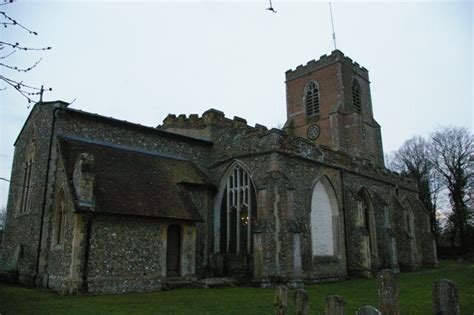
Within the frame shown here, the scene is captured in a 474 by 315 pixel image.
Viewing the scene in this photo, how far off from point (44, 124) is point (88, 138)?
7.86ft

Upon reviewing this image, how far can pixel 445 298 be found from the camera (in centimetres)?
538

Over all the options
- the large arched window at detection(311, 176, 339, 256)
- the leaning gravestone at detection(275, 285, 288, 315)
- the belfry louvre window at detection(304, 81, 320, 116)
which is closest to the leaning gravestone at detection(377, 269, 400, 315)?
the leaning gravestone at detection(275, 285, 288, 315)

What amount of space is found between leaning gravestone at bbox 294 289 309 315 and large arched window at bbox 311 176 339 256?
12.9 metres

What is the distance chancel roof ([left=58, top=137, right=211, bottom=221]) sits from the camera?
14820 millimetres

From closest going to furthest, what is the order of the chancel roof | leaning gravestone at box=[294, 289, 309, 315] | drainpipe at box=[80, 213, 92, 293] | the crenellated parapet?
leaning gravestone at box=[294, 289, 309, 315] → drainpipe at box=[80, 213, 92, 293] → the chancel roof → the crenellated parapet

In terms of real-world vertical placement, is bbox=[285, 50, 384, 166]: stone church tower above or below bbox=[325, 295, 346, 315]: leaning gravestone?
above

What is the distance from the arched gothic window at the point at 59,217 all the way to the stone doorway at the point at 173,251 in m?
4.24

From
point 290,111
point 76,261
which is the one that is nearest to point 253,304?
point 76,261

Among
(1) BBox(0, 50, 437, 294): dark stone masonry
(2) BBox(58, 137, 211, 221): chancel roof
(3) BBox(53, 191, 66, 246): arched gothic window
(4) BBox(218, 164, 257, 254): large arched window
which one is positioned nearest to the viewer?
(1) BBox(0, 50, 437, 294): dark stone masonry

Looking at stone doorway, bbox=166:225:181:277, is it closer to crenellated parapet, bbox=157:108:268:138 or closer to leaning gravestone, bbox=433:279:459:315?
crenellated parapet, bbox=157:108:268:138

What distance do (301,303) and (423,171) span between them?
4261cm

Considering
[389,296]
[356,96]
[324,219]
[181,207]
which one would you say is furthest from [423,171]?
[389,296]

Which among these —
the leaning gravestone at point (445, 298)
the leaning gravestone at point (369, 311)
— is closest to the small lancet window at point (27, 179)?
the leaning gravestone at point (369, 311)

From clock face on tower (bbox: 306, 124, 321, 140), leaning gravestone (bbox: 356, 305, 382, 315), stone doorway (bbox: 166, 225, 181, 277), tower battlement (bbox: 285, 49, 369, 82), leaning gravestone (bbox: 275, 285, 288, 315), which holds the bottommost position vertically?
leaning gravestone (bbox: 275, 285, 288, 315)
